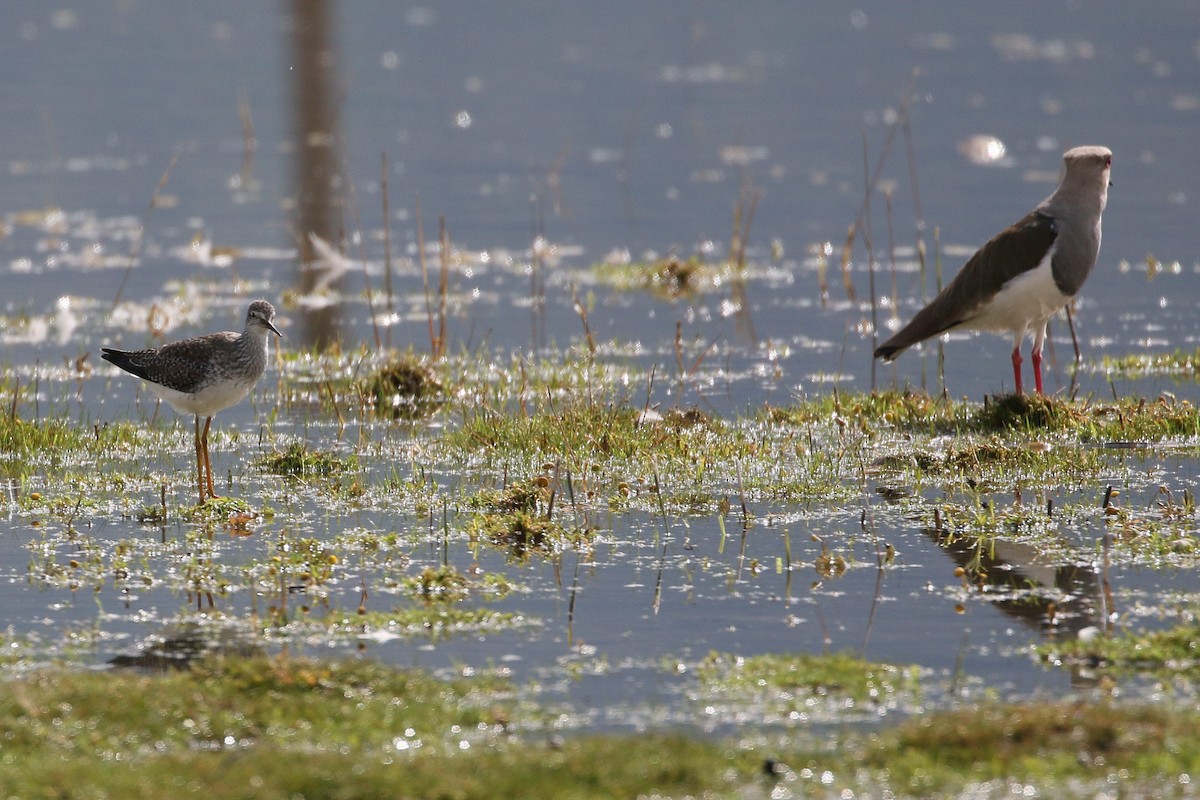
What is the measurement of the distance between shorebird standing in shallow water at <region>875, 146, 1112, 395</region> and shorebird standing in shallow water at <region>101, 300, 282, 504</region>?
490cm

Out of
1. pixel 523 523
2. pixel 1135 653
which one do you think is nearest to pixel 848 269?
pixel 523 523

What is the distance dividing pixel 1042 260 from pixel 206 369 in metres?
5.65

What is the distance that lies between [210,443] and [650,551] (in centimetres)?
394

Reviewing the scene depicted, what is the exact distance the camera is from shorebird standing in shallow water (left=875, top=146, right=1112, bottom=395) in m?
11.6

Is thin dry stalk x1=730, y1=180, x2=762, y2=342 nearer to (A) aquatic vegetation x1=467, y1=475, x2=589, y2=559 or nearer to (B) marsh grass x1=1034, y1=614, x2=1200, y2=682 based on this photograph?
(A) aquatic vegetation x1=467, y1=475, x2=589, y2=559

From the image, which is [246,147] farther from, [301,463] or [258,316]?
[301,463]

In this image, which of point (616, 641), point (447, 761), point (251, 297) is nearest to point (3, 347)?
point (251, 297)

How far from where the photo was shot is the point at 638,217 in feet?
78.3

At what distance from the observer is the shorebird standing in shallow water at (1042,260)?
456 inches

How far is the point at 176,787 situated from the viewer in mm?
5426

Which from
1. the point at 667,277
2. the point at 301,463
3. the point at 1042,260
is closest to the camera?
the point at 301,463

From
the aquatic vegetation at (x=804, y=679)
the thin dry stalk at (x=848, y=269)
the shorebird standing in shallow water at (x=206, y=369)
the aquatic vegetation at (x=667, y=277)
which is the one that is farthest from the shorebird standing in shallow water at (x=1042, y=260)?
the aquatic vegetation at (x=667, y=277)

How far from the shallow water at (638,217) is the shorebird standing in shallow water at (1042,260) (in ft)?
4.88

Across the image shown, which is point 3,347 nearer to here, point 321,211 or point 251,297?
point 251,297
